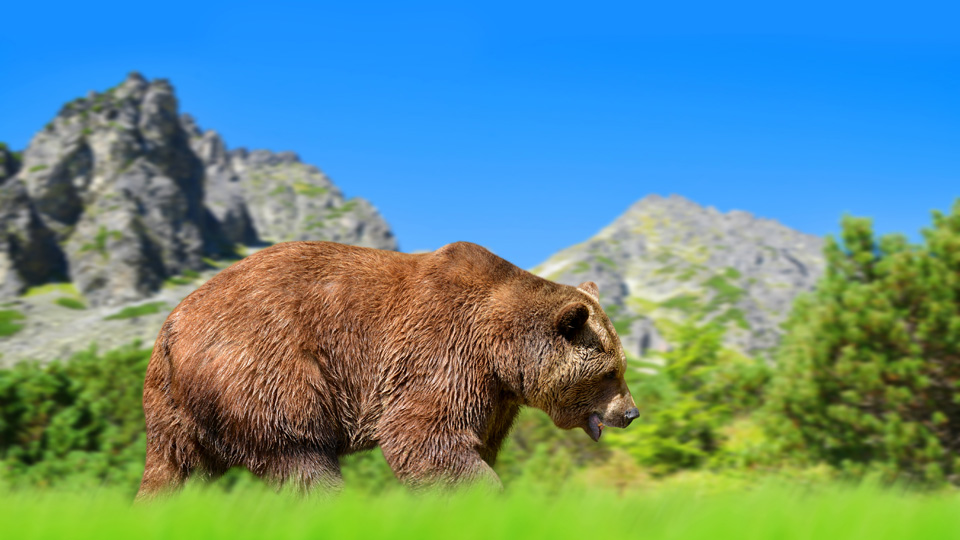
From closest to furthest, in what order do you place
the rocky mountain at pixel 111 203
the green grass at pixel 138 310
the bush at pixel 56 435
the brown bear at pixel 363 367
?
the brown bear at pixel 363 367, the bush at pixel 56 435, the green grass at pixel 138 310, the rocky mountain at pixel 111 203

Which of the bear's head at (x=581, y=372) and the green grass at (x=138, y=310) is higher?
the green grass at (x=138, y=310)

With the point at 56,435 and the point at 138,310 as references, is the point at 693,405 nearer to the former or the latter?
the point at 56,435

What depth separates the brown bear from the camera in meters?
4.71

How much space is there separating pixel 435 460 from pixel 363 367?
0.77 meters

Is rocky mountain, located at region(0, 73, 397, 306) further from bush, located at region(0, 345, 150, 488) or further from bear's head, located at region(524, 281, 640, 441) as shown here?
bear's head, located at region(524, 281, 640, 441)

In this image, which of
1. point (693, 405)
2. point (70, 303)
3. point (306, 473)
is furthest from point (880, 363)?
point (70, 303)

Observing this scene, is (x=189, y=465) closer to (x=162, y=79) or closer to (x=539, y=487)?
(x=539, y=487)

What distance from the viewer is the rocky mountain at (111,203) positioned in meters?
134

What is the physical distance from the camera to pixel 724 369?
25125 millimetres

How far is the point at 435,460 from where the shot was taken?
4.78m

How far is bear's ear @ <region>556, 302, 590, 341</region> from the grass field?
1.83 m

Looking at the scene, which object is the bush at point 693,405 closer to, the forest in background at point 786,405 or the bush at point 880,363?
the forest in background at point 786,405

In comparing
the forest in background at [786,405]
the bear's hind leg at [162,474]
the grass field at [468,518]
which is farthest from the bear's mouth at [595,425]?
the forest in background at [786,405]

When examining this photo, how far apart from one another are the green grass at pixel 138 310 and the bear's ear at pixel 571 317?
14027 cm
